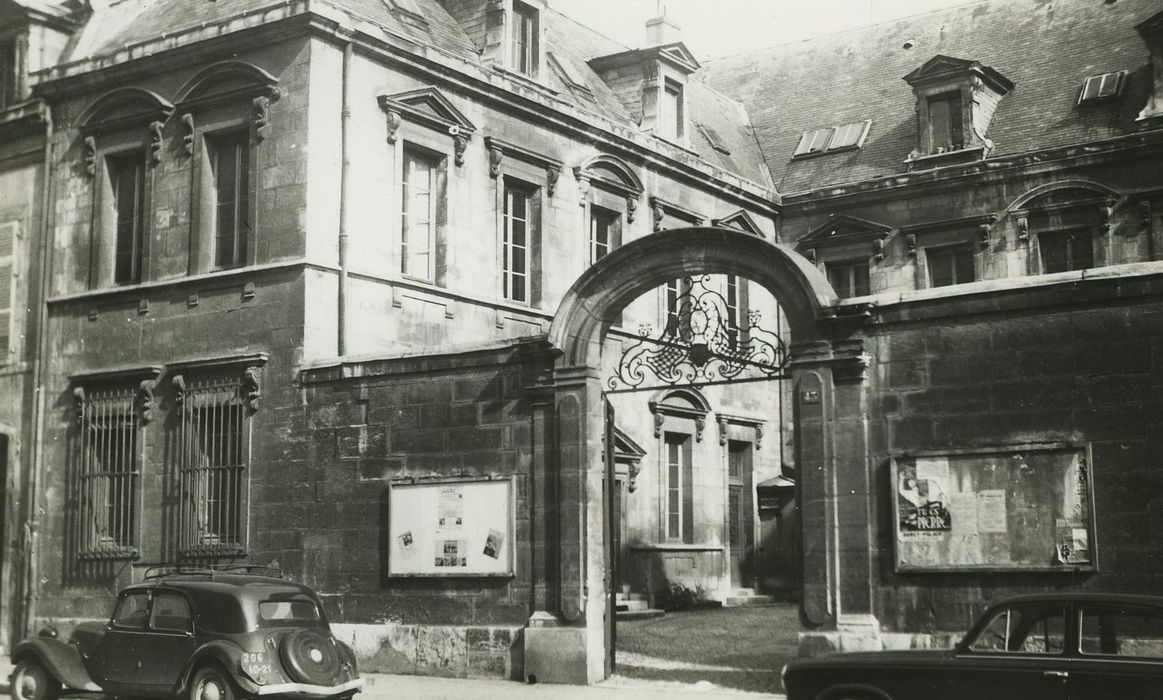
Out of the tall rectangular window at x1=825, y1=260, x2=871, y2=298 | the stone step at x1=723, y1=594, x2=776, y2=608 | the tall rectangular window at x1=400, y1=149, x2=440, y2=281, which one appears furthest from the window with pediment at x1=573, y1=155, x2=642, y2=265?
the stone step at x1=723, y1=594, x2=776, y2=608

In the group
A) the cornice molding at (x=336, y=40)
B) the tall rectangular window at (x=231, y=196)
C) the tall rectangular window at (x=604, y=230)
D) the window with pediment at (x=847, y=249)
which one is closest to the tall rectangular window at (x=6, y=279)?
the cornice molding at (x=336, y=40)

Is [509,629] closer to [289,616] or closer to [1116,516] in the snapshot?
[289,616]

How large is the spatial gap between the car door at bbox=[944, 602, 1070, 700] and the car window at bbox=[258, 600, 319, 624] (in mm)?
6004

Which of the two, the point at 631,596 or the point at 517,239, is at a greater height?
the point at 517,239

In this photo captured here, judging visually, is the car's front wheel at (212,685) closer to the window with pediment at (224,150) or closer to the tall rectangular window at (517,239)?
the window with pediment at (224,150)

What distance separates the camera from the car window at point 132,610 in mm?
12219

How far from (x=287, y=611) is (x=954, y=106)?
1835 cm

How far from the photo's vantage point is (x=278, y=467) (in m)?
16.8

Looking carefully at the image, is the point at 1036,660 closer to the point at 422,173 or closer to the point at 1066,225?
the point at 422,173

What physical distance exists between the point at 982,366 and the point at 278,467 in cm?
894

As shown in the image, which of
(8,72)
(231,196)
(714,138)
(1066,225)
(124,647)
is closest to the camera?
(124,647)

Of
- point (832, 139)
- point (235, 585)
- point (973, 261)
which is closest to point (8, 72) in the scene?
point (235, 585)

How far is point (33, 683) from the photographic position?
12805 millimetres

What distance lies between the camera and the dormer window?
82.8ft
